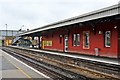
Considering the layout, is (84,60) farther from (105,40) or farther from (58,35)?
(58,35)

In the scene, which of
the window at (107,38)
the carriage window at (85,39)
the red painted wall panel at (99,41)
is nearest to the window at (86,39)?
the carriage window at (85,39)

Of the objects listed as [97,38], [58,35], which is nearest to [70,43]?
[58,35]

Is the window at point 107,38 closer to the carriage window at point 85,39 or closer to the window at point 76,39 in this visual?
the carriage window at point 85,39

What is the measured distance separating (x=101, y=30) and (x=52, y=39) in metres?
16.4

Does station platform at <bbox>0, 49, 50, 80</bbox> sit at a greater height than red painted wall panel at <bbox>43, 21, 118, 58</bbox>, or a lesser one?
lesser

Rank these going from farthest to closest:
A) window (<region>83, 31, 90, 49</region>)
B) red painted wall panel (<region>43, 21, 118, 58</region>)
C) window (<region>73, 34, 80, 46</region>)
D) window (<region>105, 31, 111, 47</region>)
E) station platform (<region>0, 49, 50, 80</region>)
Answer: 1. window (<region>73, 34, 80, 46</region>)
2. window (<region>83, 31, 90, 49</region>)
3. window (<region>105, 31, 111, 47</region>)
4. red painted wall panel (<region>43, 21, 118, 58</region>)
5. station platform (<region>0, 49, 50, 80</region>)

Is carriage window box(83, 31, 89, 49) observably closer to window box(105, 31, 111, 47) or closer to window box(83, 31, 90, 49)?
window box(83, 31, 90, 49)

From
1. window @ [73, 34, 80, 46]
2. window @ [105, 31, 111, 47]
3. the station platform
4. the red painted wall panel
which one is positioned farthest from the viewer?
window @ [73, 34, 80, 46]

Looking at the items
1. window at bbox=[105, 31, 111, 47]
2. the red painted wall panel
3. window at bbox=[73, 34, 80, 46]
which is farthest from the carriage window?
window at bbox=[105, 31, 111, 47]

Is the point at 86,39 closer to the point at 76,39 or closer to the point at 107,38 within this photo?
the point at 76,39

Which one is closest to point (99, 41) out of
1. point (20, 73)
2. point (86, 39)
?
point (86, 39)

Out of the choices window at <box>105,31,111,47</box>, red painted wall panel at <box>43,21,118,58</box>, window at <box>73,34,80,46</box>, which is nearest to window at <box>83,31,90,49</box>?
Answer: red painted wall panel at <box>43,21,118,58</box>

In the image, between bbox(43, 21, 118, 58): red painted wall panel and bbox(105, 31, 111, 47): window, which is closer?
bbox(43, 21, 118, 58): red painted wall panel

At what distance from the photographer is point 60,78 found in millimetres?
12547
